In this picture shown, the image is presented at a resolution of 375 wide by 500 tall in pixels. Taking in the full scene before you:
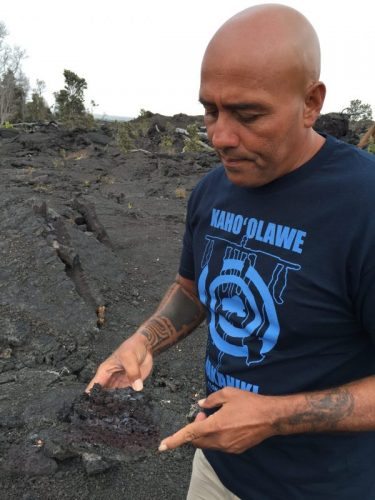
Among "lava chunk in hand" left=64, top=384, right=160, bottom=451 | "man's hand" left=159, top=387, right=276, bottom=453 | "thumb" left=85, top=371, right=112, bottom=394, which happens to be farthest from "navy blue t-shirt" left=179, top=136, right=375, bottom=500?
"lava chunk in hand" left=64, top=384, right=160, bottom=451

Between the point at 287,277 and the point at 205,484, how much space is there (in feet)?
2.60

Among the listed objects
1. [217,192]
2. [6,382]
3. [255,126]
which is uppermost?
[255,126]

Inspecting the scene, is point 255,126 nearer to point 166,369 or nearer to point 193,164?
point 166,369

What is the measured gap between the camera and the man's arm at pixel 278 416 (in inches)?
43.2

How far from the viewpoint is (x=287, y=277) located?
1.14 m

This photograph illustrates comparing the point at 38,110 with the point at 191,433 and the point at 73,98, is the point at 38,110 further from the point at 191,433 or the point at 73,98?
the point at 191,433

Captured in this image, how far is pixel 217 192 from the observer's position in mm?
1405

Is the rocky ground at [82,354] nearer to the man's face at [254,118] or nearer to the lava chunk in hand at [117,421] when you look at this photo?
the lava chunk in hand at [117,421]

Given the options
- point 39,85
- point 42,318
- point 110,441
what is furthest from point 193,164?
point 39,85

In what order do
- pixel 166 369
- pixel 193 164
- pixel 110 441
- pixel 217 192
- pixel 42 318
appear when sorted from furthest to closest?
pixel 193 164, pixel 42 318, pixel 166 369, pixel 110 441, pixel 217 192

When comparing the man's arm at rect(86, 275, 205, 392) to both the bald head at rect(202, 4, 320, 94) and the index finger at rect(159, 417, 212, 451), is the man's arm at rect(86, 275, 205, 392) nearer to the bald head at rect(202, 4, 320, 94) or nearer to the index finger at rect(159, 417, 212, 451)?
the index finger at rect(159, 417, 212, 451)

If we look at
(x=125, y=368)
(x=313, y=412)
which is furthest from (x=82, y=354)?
→ (x=313, y=412)

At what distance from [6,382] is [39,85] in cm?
4665

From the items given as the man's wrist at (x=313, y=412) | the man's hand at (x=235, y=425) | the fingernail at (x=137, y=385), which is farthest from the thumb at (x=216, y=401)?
the fingernail at (x=137, y=385)
